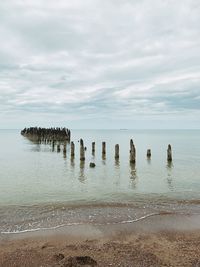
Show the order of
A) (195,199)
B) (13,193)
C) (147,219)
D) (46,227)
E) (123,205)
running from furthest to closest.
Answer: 1. (13,193)
2. (195,199)
3. (123,205)
4. (147,219)
5. (46,227)

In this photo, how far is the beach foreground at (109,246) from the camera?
6.82m

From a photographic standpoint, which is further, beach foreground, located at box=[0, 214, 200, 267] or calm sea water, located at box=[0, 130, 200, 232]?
calm sea water, located at box=[0, 130, 200, 232]

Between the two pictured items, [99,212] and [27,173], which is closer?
[99,212]

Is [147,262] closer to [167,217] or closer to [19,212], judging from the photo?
[167,217]

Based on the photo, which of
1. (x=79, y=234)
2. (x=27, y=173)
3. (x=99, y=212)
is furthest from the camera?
(x=27, y=173)

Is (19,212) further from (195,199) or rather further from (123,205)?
(195,199)

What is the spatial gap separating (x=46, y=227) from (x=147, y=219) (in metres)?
3.59

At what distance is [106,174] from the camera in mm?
23000

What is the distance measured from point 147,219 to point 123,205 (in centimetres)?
239

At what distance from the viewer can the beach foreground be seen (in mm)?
6816

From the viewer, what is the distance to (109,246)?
7.77m

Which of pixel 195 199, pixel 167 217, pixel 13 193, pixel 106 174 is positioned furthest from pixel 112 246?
pixel 106 174

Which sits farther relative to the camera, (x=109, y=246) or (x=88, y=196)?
(x=88, y=196)

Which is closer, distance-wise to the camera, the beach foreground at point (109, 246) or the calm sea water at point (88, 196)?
the beach foreground at point (109, 246)
